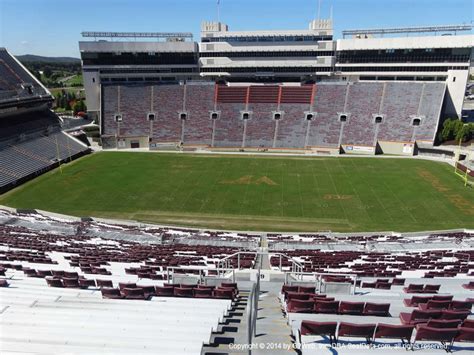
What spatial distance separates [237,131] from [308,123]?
11.4m

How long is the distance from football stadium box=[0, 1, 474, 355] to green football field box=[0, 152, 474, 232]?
27cm

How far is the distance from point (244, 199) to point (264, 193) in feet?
8.79

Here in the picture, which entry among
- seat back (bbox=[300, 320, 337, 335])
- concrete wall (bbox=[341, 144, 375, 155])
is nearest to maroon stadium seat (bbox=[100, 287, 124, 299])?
seat back (bbox=[300, 320, 337, 335])

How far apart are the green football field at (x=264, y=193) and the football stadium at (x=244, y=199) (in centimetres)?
27

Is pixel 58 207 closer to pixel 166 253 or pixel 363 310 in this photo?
pixel 166 253

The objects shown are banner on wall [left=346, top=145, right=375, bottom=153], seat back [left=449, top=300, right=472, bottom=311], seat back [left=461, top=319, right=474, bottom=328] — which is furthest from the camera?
banner on wall [left=346, top=145, right=375, bottom=153]

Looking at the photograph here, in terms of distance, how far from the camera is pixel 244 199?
3603cm

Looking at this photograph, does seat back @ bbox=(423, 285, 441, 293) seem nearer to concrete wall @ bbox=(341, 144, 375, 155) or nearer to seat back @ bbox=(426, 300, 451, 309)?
seat back @ bbox=(426, 300, 451, 309)

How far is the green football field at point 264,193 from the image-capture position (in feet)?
102

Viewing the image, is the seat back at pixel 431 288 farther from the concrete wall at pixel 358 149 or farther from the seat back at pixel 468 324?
the concrete wall at pixel 358 149

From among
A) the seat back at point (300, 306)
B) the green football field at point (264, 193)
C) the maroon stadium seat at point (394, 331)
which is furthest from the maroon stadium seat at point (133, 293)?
the green football field at point (264, 193)

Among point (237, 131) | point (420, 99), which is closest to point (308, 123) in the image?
point (237, 131)

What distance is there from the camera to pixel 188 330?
677cm

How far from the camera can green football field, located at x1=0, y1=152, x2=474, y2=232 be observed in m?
31.2
